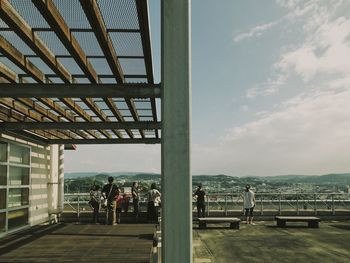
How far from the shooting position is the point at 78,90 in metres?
8.10

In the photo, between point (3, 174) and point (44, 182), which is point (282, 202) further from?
→ point (3, 174)

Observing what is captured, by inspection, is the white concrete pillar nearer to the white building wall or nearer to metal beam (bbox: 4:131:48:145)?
metal beam (bbox: 4:131:48:145)

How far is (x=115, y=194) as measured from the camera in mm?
14508

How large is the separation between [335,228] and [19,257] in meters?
11.6

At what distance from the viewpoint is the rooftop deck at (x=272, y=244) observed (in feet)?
33.5

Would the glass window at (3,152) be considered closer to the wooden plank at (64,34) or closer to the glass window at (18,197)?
the glass window at (18,197)

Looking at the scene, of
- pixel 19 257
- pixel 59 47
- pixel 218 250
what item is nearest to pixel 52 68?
pixel 59 47

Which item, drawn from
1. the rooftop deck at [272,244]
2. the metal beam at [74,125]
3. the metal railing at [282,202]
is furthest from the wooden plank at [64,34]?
the metal railing at [282,202]

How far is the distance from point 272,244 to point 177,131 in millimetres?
9894

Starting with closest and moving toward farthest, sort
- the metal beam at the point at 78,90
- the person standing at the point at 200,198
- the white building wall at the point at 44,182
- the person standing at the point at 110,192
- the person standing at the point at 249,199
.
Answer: the metal beam at the point at 78,90 → the person standing at the point at 110,192 → the white building wall at the point at 44,182 → the person standing at the point at 249,199 → the person standing at the point at 200,198

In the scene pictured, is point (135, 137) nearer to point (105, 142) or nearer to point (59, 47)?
point (105, 142)

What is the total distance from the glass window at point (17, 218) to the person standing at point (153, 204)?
4371 millimetres

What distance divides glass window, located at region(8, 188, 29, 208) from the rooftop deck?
19.2 feet

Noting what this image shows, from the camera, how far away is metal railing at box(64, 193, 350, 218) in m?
19.1
